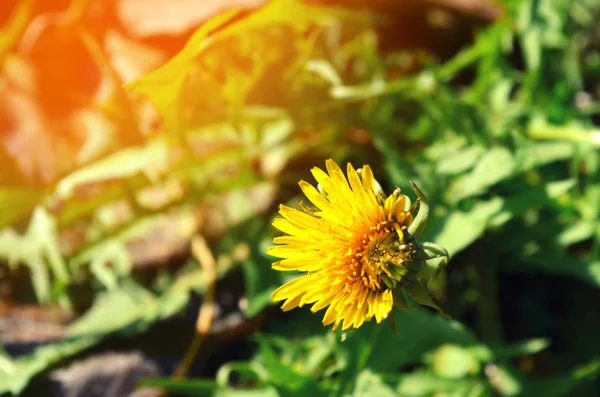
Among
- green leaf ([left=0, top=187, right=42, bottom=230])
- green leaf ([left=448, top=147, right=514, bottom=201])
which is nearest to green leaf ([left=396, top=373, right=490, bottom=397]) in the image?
green leaf ([left=448, top=147, right=514, bottom=201])

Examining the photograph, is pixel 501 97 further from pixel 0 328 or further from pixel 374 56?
pixel 0 328

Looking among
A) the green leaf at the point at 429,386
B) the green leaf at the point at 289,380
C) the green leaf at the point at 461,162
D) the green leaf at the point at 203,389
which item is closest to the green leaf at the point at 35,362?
the green leaf at the point at 203,389

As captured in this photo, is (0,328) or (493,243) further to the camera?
(0,328)

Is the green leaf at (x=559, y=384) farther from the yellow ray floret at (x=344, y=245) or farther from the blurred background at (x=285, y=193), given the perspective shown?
the yellow ray floret at (x=344, y=245)

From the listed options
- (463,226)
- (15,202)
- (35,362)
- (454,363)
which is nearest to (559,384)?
(454,363)

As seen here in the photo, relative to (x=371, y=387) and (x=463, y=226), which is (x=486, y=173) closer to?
(x=463, y=226)

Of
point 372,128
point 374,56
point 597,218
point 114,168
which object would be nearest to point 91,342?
point 114,168

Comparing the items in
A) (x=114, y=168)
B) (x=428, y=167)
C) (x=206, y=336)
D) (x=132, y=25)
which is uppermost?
(x=132, y=25)
